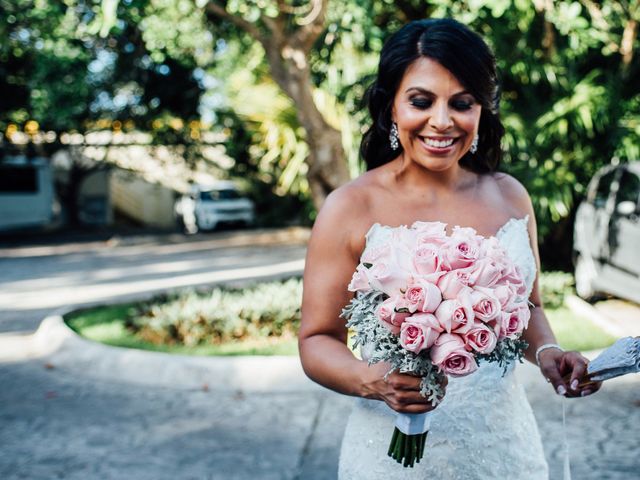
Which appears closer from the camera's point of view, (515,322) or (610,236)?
(515,322)

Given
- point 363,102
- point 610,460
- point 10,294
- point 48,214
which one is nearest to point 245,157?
point 48,214

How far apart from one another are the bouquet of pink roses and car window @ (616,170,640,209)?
809 cm

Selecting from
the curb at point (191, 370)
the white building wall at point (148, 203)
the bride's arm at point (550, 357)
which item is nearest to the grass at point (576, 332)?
the curb at point (191, 370)

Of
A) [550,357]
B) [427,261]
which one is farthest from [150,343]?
[427,261]

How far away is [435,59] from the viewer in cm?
183

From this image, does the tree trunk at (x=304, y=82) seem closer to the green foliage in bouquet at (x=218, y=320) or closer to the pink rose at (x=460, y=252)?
the green foliage in bouquet at (x=218, y=320)

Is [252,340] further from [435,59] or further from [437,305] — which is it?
[437,305]

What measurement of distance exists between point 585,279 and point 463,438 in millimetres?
7944

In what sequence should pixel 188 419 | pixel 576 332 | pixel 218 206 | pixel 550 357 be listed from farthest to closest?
1. pixel 218 206
2. pixel 576 332
3. pixel 188 419
4. pixel 550 357

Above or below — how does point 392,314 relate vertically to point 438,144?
below

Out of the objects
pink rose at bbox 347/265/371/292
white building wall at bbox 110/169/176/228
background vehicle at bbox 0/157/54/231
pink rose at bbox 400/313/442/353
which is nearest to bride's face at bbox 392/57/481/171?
pink rose at bbox 347/265/371/292

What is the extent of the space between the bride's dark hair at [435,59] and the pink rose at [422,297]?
0.63 metres

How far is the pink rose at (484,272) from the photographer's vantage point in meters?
1.48

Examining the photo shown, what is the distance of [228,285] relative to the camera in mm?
10180
